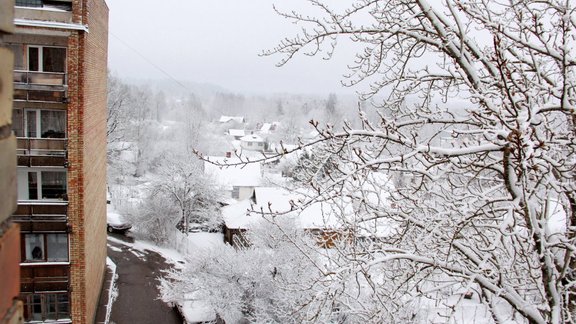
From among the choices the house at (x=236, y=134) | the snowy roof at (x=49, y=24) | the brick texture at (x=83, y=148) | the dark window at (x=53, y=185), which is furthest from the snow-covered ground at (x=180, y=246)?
the house at (x=236, y=134)

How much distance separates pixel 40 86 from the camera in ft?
39.1

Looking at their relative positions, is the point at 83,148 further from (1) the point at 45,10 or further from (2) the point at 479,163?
(2) the point at 479,163

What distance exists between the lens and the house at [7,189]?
106cm

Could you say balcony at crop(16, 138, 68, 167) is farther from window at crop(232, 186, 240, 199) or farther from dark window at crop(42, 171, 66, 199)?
window at crop(232, 186, 240, 199)

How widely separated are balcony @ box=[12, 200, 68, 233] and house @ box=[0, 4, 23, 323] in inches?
501

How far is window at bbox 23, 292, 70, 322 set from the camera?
43.1 feet

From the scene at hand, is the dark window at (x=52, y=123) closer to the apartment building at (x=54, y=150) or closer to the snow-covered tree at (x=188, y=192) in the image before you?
the apartment building at (x=54, y=150)

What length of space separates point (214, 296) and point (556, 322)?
45.0 ft

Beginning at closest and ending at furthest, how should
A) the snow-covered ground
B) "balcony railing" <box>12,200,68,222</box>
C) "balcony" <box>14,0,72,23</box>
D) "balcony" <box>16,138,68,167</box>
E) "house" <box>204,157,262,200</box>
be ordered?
"balcony" <box>14,0,72,23</box>
"balcony" <box>16,138,68,167</box>
"balcony railing" <box>12,200,68,222</box>
the snow-covered ground
"house" <box>204,157,262,200</box>

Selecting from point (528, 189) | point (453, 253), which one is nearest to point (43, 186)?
point (453, 253)

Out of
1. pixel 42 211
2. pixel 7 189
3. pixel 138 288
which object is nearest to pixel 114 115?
pixel 138 288

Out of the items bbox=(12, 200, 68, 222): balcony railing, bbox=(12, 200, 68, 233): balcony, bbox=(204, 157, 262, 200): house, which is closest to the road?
bbox=(12, 200, 68, 233): balcony

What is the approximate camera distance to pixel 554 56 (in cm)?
441

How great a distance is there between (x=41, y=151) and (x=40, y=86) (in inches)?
66.9
